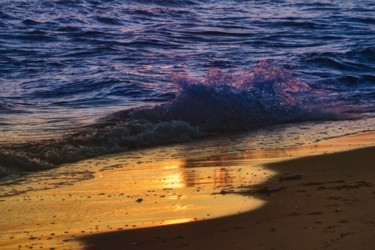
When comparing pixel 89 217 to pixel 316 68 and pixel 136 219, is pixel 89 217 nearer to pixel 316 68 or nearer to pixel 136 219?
pixel 136 219

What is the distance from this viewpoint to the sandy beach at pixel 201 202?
199 inches

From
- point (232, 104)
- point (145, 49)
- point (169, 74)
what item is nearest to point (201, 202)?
point (232, 104)

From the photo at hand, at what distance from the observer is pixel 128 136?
9.61 meters

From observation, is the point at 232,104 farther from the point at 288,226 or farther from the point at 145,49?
the point at 145,49

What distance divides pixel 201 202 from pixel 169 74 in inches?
376

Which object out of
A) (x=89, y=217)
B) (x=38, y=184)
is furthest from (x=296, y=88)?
(x=89, y=217)

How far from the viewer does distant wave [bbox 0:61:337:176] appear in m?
8.57

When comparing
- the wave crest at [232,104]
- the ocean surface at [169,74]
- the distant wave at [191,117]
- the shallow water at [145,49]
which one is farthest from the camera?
the shallow water at [145,49]

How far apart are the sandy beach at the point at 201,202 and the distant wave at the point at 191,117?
415 millimetres

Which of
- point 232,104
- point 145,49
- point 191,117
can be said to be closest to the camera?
point 191,117

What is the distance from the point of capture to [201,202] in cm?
609

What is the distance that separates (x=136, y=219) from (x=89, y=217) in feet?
1.19

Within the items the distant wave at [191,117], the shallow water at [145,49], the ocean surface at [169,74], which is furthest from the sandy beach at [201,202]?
the shallow water at [145,49]

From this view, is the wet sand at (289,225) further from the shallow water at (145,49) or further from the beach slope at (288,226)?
the shallow water at (145,49)
